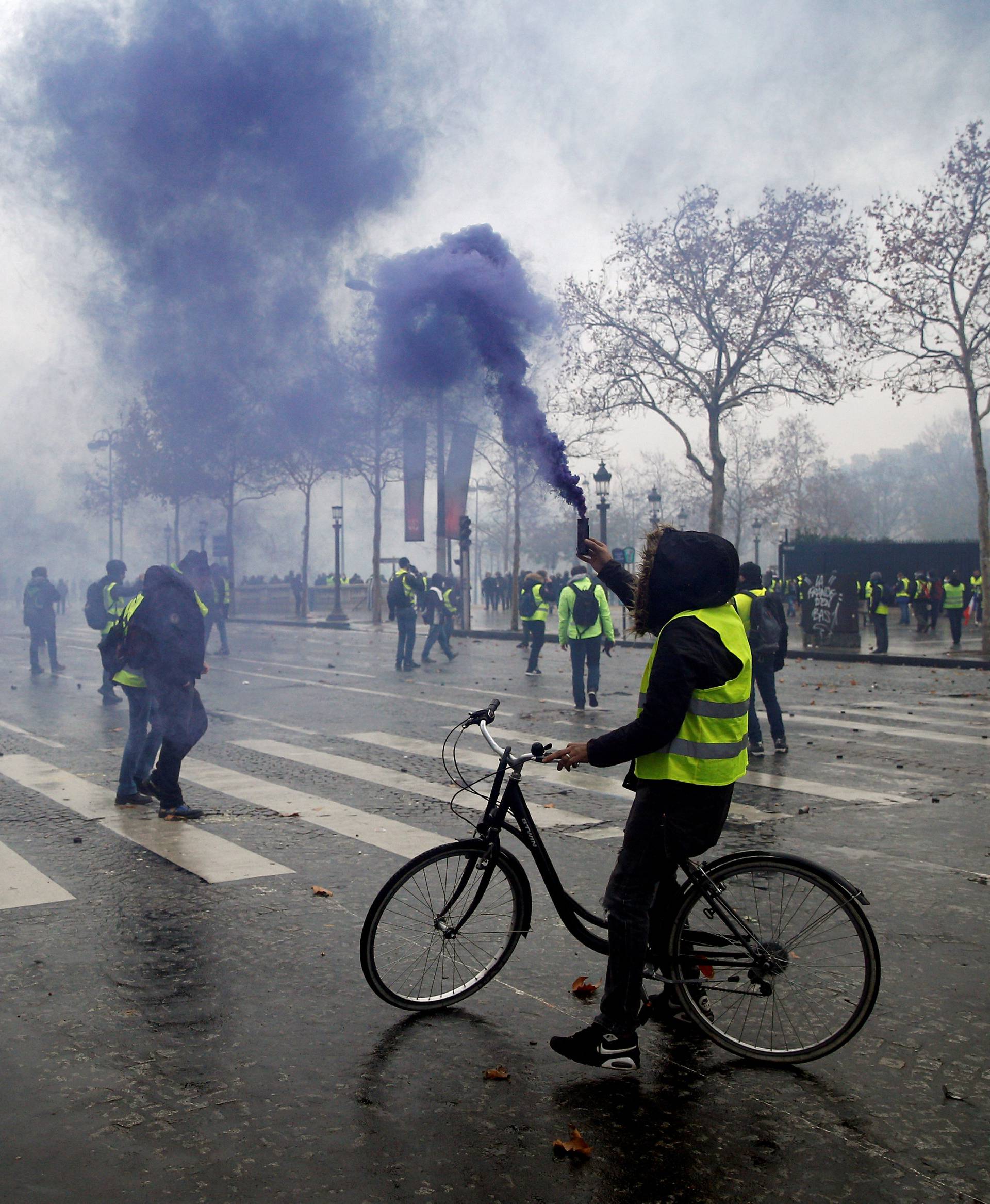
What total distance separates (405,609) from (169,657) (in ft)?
42.2

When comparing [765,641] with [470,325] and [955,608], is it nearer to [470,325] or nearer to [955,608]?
[470,325]

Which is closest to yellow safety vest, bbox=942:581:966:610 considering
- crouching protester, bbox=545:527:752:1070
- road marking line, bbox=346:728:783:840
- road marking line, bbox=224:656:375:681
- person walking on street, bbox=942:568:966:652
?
person walking on street, bbox=942:568:966:652

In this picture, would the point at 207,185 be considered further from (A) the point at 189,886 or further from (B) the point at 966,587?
(B) the point at 966,587

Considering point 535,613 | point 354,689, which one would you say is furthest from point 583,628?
point 535,613

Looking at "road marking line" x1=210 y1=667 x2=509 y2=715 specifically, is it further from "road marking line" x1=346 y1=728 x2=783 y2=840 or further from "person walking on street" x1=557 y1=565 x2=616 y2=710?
"road marking line" x1=346 y1=728 x2=783 y2=840

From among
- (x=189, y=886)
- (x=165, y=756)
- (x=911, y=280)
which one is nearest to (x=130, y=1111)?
(x=189, y=886)

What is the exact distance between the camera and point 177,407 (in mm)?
29969

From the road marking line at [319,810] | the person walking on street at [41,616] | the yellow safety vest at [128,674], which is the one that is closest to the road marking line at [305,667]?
the person walking on street at [41,616]

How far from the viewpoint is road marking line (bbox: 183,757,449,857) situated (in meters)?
7.03

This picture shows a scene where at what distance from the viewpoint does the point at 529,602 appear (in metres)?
19.7

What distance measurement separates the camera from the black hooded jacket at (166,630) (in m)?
7.90

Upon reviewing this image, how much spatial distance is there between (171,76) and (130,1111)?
60.0ft

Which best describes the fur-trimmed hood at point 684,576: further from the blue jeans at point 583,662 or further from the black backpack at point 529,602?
the black backpack at point 529,602

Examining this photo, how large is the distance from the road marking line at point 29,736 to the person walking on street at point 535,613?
8.38m
